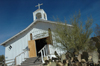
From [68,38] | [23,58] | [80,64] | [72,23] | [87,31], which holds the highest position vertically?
[72,23]

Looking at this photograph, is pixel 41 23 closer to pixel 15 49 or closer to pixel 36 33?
pixel 36 33

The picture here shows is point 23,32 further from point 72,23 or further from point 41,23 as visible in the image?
point 72,23

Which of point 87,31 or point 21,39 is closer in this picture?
point 87,31

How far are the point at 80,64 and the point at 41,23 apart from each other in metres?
10.6

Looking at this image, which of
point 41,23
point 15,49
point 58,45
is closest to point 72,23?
point 58,45

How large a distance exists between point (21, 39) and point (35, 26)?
251 centimetres

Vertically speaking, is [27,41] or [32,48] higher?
[27,41]

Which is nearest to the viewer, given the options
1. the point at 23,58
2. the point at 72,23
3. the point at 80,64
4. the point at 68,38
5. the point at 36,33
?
the point at 80,64

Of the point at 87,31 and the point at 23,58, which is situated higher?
the point at 87,31

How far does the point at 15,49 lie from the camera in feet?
43.1

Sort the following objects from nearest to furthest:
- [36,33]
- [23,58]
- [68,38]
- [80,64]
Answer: [80,64]
[68,38]
[23,58]
[36,33]

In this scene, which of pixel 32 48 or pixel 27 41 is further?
pixel 27 41

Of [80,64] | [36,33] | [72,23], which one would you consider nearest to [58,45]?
Result: [72,23]

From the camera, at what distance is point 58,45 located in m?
9.45
